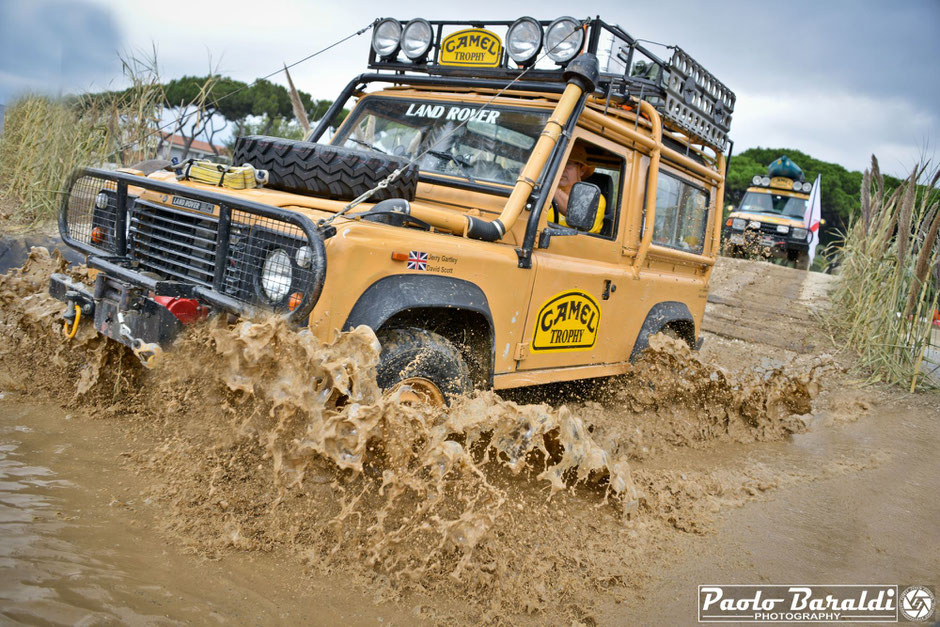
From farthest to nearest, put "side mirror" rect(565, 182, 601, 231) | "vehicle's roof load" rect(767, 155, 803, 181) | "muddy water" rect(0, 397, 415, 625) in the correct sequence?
1. "vehicle's roof load" rect(767, 155, 803, 181)
2. "side mirror" rect(565, 182, 601, 231)
3. "muddy water" rect(0, 397, 415, 625)

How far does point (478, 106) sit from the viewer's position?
430 cm

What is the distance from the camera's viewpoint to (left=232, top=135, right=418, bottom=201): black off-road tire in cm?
349

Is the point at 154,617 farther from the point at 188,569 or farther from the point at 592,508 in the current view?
the point at 592,508

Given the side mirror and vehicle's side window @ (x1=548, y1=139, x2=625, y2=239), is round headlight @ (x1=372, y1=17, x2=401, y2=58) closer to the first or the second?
vehicle's side window @ (x1=548, y1=139, x2=625, y2=239)

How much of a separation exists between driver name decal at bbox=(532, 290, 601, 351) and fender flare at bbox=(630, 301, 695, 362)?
62cm

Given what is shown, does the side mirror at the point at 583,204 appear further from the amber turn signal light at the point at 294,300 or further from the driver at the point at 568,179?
the amber turn signal light at the point at 294,300

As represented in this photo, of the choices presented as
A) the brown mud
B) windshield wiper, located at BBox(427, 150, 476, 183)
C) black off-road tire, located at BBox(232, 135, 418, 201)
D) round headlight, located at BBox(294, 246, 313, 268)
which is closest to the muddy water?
the brown mud

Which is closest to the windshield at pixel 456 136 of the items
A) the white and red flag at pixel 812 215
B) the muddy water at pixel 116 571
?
the muddy water at pixel 116 571

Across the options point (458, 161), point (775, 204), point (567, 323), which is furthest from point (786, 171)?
point (458, 161)

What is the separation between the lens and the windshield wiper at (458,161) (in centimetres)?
413

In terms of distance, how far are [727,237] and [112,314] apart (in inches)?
646

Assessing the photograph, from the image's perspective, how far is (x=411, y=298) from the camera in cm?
310

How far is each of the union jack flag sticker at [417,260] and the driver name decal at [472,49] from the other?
1921mm

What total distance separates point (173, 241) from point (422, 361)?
1.24 meters
